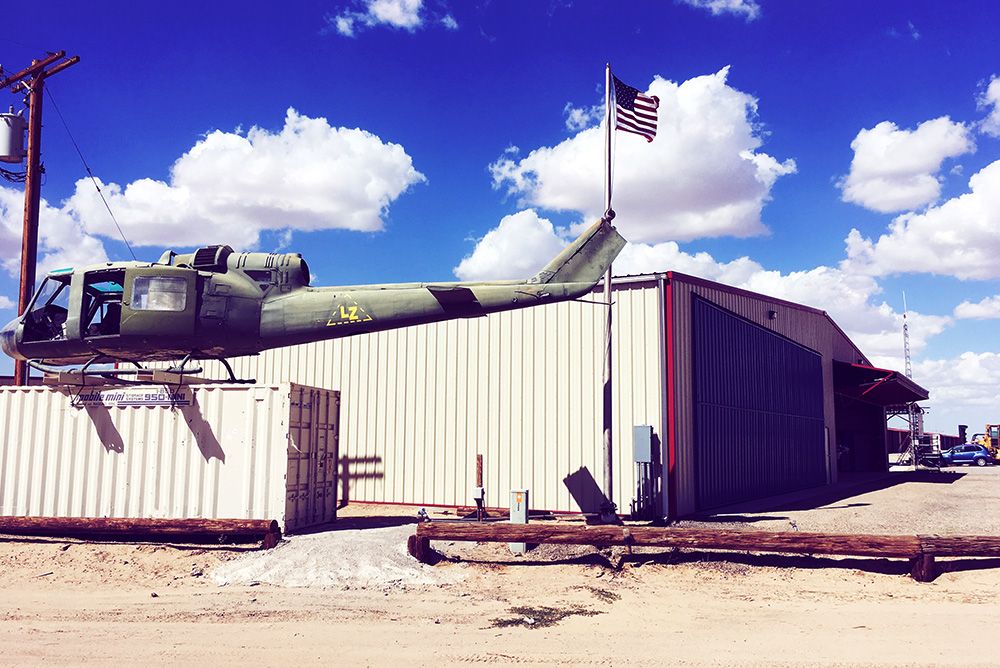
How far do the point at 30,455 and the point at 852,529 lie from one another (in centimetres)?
1851

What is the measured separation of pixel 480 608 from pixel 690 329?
11.7m

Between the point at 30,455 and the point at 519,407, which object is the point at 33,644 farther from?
the point at 519,407

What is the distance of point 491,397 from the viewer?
20422mm

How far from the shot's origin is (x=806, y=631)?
939cm

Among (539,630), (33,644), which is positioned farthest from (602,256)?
(33,644)

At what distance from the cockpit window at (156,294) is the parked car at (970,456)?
6152 centimetres

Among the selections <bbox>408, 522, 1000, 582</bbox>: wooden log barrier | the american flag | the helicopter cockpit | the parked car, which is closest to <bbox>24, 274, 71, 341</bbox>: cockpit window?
the helicopter cockpit

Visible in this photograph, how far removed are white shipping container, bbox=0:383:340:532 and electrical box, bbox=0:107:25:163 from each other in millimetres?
12317

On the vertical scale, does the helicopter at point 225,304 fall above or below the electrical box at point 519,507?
above

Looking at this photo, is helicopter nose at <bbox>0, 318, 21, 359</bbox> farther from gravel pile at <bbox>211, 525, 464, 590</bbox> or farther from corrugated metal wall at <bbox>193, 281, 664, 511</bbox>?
corrugated metal wall at <bbox>193, 281, 664, 511</bbox>

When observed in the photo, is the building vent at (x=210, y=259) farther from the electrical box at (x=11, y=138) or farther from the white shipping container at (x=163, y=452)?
the electrical box at (x=11, y=138)

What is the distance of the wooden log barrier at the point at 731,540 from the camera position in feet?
40.3

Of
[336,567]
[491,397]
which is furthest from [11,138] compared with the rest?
[336,567]

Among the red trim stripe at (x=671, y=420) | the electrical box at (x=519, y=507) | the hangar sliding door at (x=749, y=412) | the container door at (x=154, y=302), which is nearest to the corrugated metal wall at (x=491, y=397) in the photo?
the red trim stripe at (x=671, y=420)
